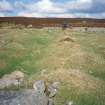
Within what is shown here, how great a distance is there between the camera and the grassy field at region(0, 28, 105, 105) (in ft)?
59.8

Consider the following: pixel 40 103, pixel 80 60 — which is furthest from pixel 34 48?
pixel 40 103

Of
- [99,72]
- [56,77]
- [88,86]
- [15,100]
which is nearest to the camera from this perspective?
[15,100]

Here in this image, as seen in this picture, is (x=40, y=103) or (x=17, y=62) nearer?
(x=40, y=103)

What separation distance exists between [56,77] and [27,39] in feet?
51.3

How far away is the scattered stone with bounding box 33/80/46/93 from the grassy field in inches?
38.3

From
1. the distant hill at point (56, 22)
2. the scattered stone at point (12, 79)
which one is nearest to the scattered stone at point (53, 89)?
the scattered stone at point (12, 79)

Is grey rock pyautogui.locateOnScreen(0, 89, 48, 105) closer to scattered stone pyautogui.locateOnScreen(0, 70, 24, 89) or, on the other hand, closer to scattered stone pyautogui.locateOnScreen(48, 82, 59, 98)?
scattered stone pyautogui.locateOnScreen(48, 82, 59, 98)

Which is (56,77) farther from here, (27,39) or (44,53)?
(27,39)

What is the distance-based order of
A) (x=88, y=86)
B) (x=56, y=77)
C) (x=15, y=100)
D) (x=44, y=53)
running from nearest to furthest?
(x=15, y=100) → (x=88, y=86) → (x=56, y=77) → (x=44, y=53)

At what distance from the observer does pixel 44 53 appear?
91.5 feet

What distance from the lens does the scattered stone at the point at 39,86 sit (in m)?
18.0

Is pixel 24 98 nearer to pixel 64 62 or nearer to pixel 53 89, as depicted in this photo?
pixel 53 89

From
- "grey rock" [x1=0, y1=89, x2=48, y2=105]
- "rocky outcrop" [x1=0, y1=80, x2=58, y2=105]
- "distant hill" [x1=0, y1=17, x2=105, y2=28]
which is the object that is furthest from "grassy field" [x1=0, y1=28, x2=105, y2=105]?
"distant hill" [x1=0, y1=17, x2=105, y2=28]

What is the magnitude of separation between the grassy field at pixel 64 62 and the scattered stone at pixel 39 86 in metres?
0.97
